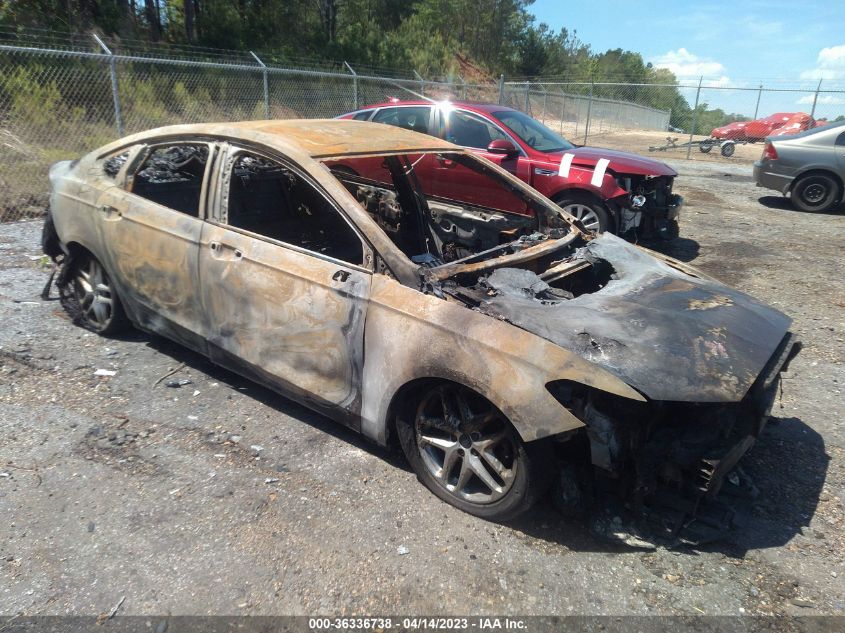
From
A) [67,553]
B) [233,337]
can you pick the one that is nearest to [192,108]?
[233,337]

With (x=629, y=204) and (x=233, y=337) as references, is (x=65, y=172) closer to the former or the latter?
(x=233, y=337)

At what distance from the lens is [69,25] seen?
1733cm

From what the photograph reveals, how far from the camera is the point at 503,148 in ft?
23.1

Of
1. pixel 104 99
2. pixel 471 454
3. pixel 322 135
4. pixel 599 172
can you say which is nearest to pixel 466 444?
pixel 471 454

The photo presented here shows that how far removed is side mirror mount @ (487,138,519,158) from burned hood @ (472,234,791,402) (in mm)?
4085

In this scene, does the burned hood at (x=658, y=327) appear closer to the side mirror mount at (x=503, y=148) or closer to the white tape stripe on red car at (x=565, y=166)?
the white tape stripe on red car at (x=565, y=166)

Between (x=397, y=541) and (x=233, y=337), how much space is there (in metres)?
1.53

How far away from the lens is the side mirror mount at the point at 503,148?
277 inches

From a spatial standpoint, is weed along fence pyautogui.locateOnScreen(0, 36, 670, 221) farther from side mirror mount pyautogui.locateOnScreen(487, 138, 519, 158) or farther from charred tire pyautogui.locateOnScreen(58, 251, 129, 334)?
side mirror mount pyautogui.locateOnScreen(487, 138, 519, 158)

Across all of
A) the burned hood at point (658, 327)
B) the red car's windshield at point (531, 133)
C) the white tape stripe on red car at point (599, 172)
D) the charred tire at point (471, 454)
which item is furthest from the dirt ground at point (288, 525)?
the red car's windshield at point (531, 133)

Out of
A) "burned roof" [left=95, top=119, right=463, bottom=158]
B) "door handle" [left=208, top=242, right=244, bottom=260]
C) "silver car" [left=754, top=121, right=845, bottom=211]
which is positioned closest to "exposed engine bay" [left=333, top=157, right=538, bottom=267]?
"burned roof" [left=95, top=119, right=463, bottom=158]

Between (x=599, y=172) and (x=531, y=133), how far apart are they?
1.25 metres

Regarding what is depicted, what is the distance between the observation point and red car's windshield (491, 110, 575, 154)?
739 cm

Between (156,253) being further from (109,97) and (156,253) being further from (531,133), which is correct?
(109,97)
